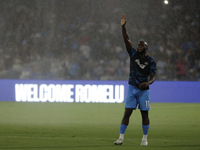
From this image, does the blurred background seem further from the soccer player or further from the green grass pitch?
the soccer player

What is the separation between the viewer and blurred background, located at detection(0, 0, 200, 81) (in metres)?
22.1

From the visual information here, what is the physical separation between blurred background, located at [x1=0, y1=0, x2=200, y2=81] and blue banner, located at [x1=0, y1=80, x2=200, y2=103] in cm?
124

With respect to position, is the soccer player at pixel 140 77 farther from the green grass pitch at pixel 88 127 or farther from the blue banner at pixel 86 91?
the blue banner at pixel 86 91

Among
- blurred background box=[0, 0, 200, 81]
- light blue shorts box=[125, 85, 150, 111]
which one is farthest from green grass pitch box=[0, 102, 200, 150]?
blurred background box=[0, 0, 200, 81]

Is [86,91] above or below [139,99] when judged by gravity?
below

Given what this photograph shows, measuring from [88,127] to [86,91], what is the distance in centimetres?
831

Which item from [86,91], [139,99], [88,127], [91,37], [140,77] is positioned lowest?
[88,127]

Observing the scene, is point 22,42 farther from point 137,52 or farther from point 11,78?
point 137,52

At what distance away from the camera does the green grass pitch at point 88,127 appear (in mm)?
8422

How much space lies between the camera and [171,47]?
Result: 22719mm

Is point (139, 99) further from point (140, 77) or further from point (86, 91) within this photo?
point (86, 91)

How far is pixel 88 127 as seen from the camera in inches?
466

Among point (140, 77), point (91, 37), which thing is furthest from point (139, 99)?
point (91, 37)

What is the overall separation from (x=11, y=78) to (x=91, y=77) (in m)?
3.62
